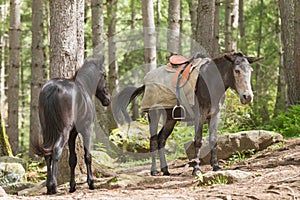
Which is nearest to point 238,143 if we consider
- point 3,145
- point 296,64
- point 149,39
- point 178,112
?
point 178,112

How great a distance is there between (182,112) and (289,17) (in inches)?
269

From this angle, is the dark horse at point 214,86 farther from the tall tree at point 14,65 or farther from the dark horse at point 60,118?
the tall tree at point 14,65

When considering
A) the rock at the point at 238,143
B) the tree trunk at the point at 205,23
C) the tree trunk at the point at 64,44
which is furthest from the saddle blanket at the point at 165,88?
the tree trunk at the point at 205,23

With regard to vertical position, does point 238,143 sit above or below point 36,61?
below

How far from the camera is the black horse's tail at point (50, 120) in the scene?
753cm

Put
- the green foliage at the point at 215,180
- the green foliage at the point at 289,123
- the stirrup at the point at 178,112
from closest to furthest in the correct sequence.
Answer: the green foliage at the point at 215,180 < the stirrup at the point at 178,112 < the green foliage at the point at 289,123

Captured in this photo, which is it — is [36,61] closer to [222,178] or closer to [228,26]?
[228,26]

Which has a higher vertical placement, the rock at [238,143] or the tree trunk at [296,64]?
the tree trunk at [296,64]

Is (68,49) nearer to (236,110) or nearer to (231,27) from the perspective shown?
(236,110)

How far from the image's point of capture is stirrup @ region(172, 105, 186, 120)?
32.1 ft

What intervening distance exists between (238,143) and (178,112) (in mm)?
1908

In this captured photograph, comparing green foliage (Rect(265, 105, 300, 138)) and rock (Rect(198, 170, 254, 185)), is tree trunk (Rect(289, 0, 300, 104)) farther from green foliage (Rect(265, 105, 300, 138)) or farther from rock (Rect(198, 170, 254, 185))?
rock (Rect(198, 170, 254, 185))

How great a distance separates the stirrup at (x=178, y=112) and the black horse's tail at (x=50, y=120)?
2.88m

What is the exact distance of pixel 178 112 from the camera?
32.8 feet
